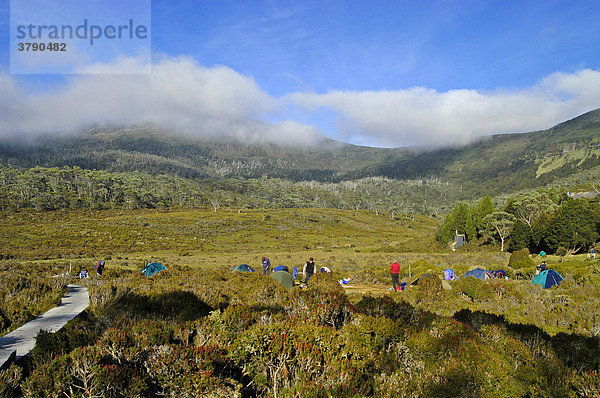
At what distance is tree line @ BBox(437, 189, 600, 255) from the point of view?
1383 inches

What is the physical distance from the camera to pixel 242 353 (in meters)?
5.08

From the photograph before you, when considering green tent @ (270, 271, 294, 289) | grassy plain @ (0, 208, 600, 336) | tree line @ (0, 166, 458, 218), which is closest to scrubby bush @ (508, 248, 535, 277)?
grassy plain @ (0, 208, 600, 336)

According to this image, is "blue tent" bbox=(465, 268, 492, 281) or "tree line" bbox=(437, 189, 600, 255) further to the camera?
"tree line" bbox=(437, 189, 600, 255)

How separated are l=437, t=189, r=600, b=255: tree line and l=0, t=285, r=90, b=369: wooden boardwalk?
133ft

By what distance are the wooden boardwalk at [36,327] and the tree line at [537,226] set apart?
40.5 meters

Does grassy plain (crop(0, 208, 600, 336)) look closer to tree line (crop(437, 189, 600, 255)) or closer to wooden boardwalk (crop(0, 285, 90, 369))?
tree line (crop(437, 189, 600, 255))

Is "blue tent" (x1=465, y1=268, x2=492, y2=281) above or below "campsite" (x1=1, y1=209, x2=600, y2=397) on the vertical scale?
below

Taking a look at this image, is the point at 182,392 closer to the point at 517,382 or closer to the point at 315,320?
the point at 315,320

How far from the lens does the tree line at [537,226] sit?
35.1 m

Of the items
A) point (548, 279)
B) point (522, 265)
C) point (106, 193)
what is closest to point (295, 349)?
point (548, 279)

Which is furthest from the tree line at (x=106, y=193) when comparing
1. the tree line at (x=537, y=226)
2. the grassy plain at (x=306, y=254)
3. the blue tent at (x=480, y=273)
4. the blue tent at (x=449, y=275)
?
the blue tent at (x=480, y=273)

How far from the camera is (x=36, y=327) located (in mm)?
7363

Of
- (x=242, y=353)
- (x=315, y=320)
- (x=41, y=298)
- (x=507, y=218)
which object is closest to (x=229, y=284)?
(x=41, y=298)

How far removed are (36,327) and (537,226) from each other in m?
47.0
